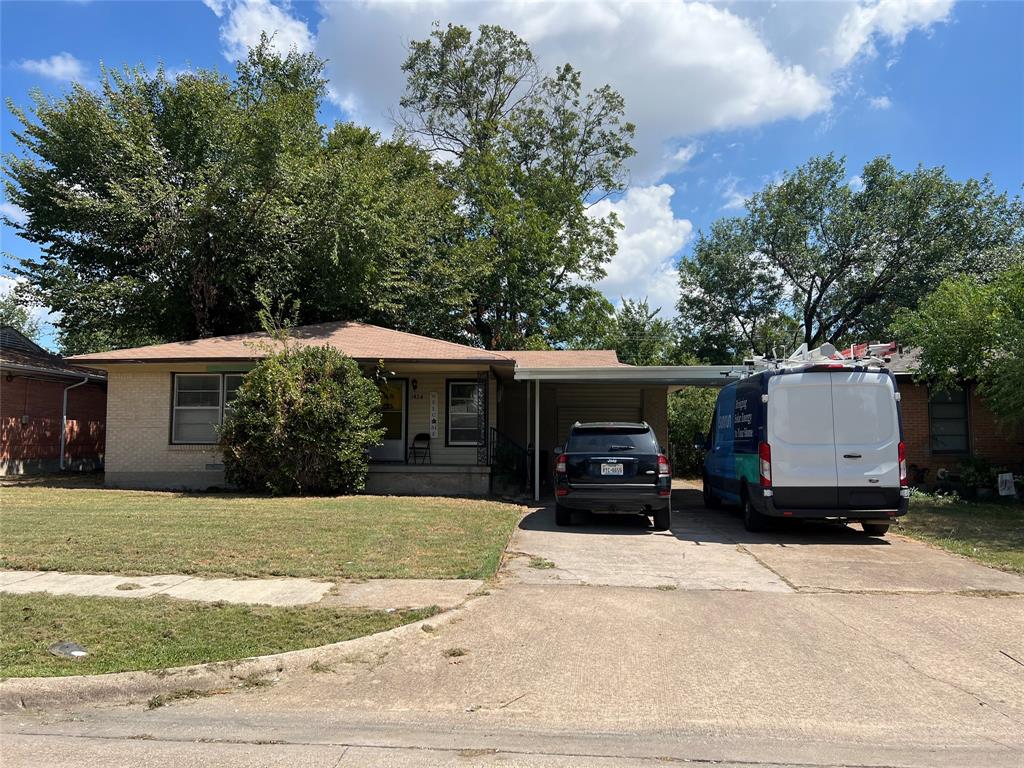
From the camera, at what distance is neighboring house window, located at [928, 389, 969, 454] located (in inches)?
682

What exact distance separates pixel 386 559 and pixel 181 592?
2.22m

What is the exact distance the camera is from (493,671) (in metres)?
4.87

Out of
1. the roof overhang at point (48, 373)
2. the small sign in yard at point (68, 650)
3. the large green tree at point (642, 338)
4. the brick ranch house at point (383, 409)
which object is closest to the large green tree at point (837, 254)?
the large green tree at point (642, 338)

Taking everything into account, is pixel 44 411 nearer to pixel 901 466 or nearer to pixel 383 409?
pixel 383 409

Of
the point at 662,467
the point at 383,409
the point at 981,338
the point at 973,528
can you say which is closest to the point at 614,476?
the point at 662,467

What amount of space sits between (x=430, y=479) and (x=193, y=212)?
1033cm

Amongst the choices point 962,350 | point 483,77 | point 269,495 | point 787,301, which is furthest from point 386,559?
point 483,77

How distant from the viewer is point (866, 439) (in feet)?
32.4

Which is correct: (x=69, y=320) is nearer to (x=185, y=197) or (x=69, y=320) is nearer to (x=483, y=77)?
(x=185, y=197)

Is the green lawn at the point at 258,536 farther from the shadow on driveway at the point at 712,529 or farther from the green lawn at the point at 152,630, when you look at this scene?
the green lawn at the point at 152,630

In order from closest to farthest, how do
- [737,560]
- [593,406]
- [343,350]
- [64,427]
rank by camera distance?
[737,560]
[343,350]
[593,406]
[64,427]

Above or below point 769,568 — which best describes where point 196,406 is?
above

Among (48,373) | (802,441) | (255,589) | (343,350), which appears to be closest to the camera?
(255,589)

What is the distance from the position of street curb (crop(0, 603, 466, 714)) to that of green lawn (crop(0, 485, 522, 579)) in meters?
2.32
